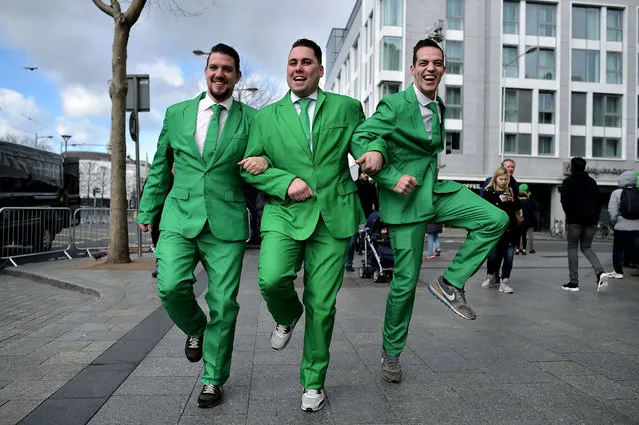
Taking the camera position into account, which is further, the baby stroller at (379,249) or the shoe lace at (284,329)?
the baby stroller at (379,249)

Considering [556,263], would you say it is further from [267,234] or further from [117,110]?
[267,234]

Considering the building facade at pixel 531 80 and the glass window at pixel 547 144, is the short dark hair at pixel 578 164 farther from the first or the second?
the glass window at pixel 547 144

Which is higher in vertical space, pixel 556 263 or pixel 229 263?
pixel 229 263

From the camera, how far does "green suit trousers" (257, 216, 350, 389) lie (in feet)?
10.2

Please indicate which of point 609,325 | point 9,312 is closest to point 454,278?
point 609,325

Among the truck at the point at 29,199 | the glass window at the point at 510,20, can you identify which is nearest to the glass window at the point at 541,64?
the glass window at the point at 510,20

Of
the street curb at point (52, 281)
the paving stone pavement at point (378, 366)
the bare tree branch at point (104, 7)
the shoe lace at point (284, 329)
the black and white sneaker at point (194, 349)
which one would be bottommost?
the street curb at point (52, 281)

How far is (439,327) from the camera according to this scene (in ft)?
17.5

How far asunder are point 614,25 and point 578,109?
6641 millimetres

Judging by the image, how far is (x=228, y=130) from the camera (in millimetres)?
3410

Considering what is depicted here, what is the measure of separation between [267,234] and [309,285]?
1.26 ft

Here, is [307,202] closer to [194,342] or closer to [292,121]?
[292,121]

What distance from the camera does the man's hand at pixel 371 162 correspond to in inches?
123

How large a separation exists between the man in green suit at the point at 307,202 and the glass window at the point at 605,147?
133 ft
